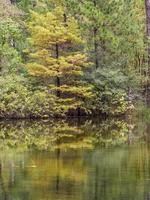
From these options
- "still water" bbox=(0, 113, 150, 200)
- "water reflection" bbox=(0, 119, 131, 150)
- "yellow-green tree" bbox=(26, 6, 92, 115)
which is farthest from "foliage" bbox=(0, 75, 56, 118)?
"still water" bbox=(0, 113, 150, 200)

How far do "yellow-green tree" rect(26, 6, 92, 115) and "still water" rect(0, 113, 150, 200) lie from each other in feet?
11.3

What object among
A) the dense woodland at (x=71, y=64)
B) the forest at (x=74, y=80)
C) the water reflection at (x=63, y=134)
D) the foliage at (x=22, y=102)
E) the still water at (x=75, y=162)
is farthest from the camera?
the dense woodland at (x=71, y=64)

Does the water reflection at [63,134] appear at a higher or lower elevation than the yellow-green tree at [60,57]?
lower

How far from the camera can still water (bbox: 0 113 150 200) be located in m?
9.87

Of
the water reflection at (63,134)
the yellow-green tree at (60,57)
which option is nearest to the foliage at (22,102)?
the yellow-green tree at (60,57)

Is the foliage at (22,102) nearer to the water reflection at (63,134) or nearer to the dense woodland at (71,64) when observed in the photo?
the dense woodland at (71,64)

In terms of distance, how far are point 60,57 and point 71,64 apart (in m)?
0.55

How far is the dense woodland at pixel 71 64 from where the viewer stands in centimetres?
2422

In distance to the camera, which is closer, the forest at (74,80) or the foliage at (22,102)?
the forest at (74,80)

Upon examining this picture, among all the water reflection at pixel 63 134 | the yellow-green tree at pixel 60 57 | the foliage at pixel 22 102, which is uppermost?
the yellow-green tree at pixel 60 57

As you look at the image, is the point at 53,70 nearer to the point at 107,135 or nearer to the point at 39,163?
the point at 107,135

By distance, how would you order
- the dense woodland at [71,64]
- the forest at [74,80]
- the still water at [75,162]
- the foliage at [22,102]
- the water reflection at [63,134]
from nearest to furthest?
the still water at [75,162]
the water reflection at [63,134]
the forest at [74,80]
the foliage at [22,102]
the dense woodland at [71,64]

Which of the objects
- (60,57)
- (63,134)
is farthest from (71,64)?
(63,134)

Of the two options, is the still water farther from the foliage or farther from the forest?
the foliage
